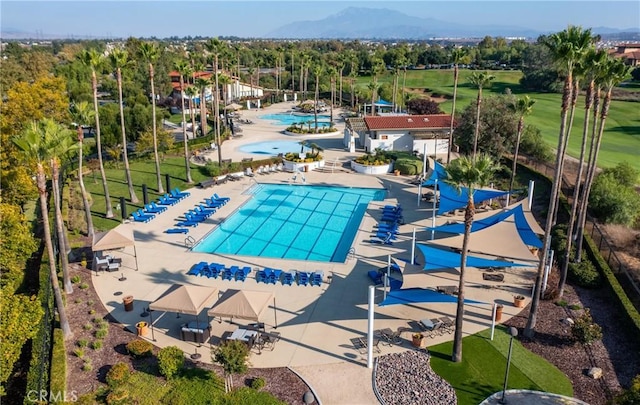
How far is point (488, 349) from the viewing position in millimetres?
18312

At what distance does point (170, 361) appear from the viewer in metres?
16.5

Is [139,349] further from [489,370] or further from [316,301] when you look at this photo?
[489,370]

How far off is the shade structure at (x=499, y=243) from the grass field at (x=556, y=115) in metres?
25.8

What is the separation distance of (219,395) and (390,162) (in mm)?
31722

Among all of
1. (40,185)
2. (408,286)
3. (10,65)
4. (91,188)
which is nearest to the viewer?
(40,185)

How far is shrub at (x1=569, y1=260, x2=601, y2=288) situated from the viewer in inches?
908

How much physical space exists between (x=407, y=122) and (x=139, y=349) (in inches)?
1519

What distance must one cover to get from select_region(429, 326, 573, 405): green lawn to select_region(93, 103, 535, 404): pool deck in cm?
95

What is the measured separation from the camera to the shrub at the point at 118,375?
16062 mm

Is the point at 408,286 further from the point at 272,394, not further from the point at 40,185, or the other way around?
the point at 40,185

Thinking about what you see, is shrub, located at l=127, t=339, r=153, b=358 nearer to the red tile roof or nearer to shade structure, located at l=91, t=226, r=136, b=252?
shade structure, located at l=91, t=226, r=136, b=252

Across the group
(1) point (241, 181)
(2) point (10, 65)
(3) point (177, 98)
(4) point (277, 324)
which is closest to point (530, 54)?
(3) point (177, 98)

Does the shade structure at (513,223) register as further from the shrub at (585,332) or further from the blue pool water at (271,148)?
the blue pool water at (271,148)

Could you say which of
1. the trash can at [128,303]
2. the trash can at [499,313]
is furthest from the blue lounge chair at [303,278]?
the trash can at [499,313]
